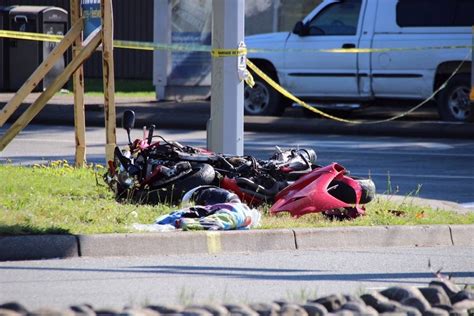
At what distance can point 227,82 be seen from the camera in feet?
36.6

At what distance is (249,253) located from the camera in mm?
8859

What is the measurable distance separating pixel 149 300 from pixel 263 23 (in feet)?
56.4

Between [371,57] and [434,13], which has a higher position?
[434,13]

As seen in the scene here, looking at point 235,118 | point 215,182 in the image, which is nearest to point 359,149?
point 235,118

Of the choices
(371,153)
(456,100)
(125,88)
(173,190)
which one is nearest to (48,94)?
(173,190)

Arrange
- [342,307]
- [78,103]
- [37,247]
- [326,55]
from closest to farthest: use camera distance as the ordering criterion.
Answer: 1. [342,307]
2. [37,247]
3. [78,103]
4. [326,55]

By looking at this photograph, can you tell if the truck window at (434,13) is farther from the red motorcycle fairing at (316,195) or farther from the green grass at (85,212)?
the red motorcycle fairing at (316,195)

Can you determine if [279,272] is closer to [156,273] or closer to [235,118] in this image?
[156,273]

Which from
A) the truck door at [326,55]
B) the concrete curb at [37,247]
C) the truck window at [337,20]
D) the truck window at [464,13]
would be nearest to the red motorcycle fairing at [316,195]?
the concrete curb at [37,247]

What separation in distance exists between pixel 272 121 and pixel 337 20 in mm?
2104

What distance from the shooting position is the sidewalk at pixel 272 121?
1850 cm

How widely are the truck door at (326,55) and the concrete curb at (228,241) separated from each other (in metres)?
10.0

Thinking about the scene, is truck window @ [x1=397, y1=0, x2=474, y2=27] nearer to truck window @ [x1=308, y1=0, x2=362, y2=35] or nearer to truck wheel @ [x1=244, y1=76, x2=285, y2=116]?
truck window @ [x1=308, y1=0, x2=362, y2=35]

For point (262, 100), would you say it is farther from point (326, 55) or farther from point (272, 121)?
point (326, 55)
